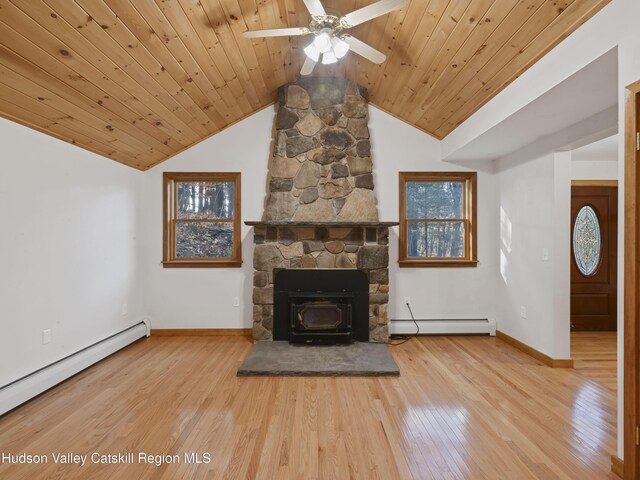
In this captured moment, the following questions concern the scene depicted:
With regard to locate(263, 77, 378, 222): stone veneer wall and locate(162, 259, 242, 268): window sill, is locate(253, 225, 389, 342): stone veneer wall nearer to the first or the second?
locate(263, 77, 378, 222): stone veneer wall

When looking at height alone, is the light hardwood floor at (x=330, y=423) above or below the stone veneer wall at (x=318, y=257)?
below

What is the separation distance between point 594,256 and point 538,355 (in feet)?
7.05

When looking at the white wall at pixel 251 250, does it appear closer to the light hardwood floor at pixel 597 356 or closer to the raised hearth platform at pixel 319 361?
the raised hearth platform at pixel 319 361

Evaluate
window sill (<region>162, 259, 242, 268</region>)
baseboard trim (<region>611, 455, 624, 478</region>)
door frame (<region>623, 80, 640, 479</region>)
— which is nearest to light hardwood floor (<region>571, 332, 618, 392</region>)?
baseboard trim (<region>611, 455, 624, 478</region>)

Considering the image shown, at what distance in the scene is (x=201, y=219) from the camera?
4.43 metres

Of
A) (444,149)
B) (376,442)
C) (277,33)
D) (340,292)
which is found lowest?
(376,442)

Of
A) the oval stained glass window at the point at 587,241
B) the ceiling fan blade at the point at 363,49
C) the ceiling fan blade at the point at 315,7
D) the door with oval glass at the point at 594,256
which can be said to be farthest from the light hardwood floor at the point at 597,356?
the ceiling fan blade at the point at 315,7

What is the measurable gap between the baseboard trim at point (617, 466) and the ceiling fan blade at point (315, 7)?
3078 millimetres

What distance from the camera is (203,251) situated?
14.7 ft

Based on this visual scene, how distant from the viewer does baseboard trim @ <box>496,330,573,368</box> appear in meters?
3.27

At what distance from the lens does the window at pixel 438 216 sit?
4.44 meters

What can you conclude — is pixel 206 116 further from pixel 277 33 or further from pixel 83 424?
pixel 83 424

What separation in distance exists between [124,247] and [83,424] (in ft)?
7.08

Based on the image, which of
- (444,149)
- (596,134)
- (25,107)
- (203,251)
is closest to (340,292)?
(203,251)
